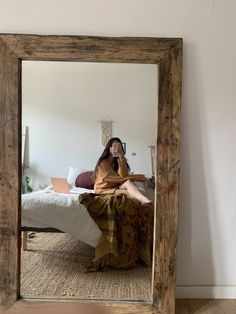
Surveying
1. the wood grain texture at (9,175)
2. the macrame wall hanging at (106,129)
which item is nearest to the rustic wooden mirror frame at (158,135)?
the wood grain texture at (9,175)

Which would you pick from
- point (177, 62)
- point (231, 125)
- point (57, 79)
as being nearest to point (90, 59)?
point (57, 79)

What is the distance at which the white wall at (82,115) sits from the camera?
2.08 metres

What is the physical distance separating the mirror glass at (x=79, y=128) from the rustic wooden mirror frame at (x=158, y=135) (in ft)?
0.16

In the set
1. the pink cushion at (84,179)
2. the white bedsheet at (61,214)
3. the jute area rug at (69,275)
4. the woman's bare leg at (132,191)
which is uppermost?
the pink cushion at (84,179)

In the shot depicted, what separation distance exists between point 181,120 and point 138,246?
2.64 ft

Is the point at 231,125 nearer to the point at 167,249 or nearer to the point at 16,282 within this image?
the point at 167,249

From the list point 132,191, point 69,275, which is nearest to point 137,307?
point 69,275

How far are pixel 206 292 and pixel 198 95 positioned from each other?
1.24m

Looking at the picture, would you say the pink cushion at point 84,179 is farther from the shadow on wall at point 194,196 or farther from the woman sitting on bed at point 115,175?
the shadow on wall at point 194,196

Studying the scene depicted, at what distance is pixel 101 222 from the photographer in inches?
85.0

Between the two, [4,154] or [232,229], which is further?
[232,229]

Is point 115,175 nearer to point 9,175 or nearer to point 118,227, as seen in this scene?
point 118,227

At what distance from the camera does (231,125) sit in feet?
7.17

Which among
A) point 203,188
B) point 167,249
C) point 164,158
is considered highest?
point 164,158
